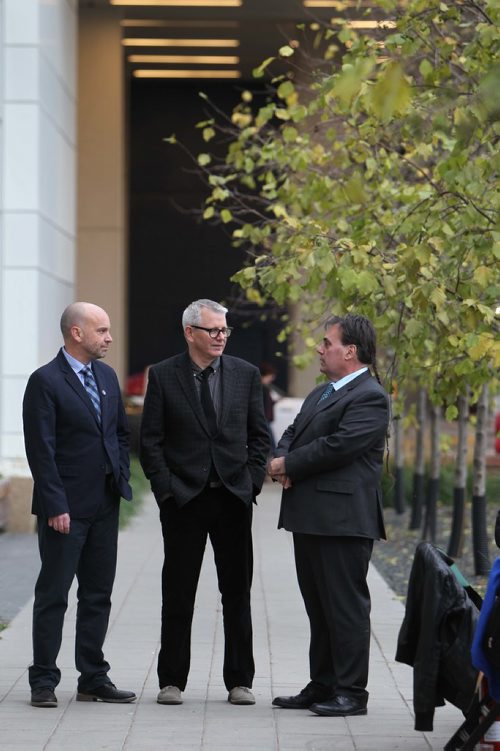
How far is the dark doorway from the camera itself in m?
38.5

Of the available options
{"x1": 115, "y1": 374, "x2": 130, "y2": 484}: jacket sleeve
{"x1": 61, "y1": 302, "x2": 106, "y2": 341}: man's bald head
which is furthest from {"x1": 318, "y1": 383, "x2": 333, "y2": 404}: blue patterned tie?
{"x1": 61, "y1": 302, "x2": 106, "y2": 341}: man's bald head

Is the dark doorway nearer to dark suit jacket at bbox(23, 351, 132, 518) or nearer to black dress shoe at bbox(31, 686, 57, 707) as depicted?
dark suit jacket at bbox(23, 351, 132, 518)

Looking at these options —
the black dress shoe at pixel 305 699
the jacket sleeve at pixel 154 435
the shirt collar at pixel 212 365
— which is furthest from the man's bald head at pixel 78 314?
the black dress shoe at pixel 305 699

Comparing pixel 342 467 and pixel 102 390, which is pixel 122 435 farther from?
pixel 342 467

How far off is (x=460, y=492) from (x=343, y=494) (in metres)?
7.73

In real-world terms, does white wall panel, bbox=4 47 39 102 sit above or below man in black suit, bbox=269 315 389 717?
above

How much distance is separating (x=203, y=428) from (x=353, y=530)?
92 centimetres

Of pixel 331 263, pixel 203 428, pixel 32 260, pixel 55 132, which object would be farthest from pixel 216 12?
pixel 203 428

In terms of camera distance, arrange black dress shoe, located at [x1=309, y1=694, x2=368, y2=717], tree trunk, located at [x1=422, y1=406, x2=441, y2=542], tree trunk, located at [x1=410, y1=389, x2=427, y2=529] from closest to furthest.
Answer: black dress shoe, located at [x1=309, y1=694, x2=368, y2=717], tree trunk, located at [x1=422, y1=406, x2=441, y2=542], tree trunk, located at [x1=410, y1=389, x2=427, y2=529]

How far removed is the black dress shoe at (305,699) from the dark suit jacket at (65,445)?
130 centimetres

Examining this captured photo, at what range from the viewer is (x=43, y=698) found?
22.0ft

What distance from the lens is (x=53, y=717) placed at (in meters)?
6.54

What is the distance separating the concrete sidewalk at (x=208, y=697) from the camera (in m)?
6.14

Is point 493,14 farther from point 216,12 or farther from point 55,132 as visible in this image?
point 216,12
